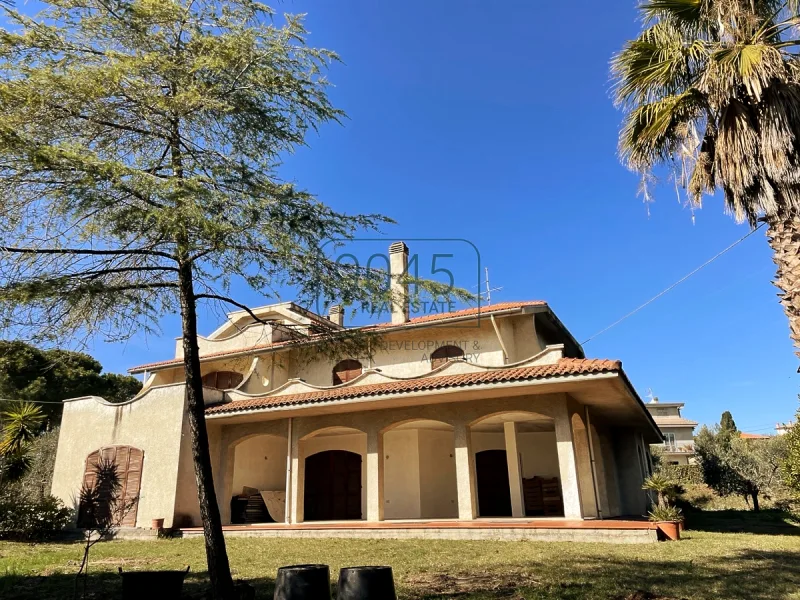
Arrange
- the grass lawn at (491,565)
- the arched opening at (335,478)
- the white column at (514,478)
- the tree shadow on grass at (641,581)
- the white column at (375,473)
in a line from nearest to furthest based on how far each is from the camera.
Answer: the tree shadow on grass at (641,581), the grass lawn at (491,565), the white column at (514,478), the white column at (375,473), the arched opening at (335,478)

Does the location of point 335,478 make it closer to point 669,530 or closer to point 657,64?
point 669,530

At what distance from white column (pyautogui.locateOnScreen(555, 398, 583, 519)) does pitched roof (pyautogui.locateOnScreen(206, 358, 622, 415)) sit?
1.23 metres

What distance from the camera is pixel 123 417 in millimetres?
17328

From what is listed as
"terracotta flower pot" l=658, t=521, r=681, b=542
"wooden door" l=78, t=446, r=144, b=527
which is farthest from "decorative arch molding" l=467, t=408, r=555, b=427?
"wooden door" l=78, t=446, r=144, b=527

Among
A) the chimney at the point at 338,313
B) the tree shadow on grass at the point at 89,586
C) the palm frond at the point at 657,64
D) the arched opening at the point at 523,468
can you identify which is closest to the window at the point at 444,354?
the arched opening at the point at 523,468

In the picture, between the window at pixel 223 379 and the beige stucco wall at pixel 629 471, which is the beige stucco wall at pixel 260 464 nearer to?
the window at pixel 223 379

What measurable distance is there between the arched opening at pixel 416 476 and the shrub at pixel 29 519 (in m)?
9.73

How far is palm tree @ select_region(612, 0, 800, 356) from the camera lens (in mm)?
6918

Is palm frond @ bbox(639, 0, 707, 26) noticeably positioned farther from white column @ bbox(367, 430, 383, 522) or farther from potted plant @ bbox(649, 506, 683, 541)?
white column @ bbox(367, 430, 383, 522)

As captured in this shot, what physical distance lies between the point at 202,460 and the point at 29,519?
12500 millimetres

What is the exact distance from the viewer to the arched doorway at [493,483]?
1908 cm

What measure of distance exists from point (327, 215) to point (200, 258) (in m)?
1.67

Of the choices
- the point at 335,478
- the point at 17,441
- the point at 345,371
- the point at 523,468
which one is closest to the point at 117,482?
the point at 17,441

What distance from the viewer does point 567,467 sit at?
1269 cm
